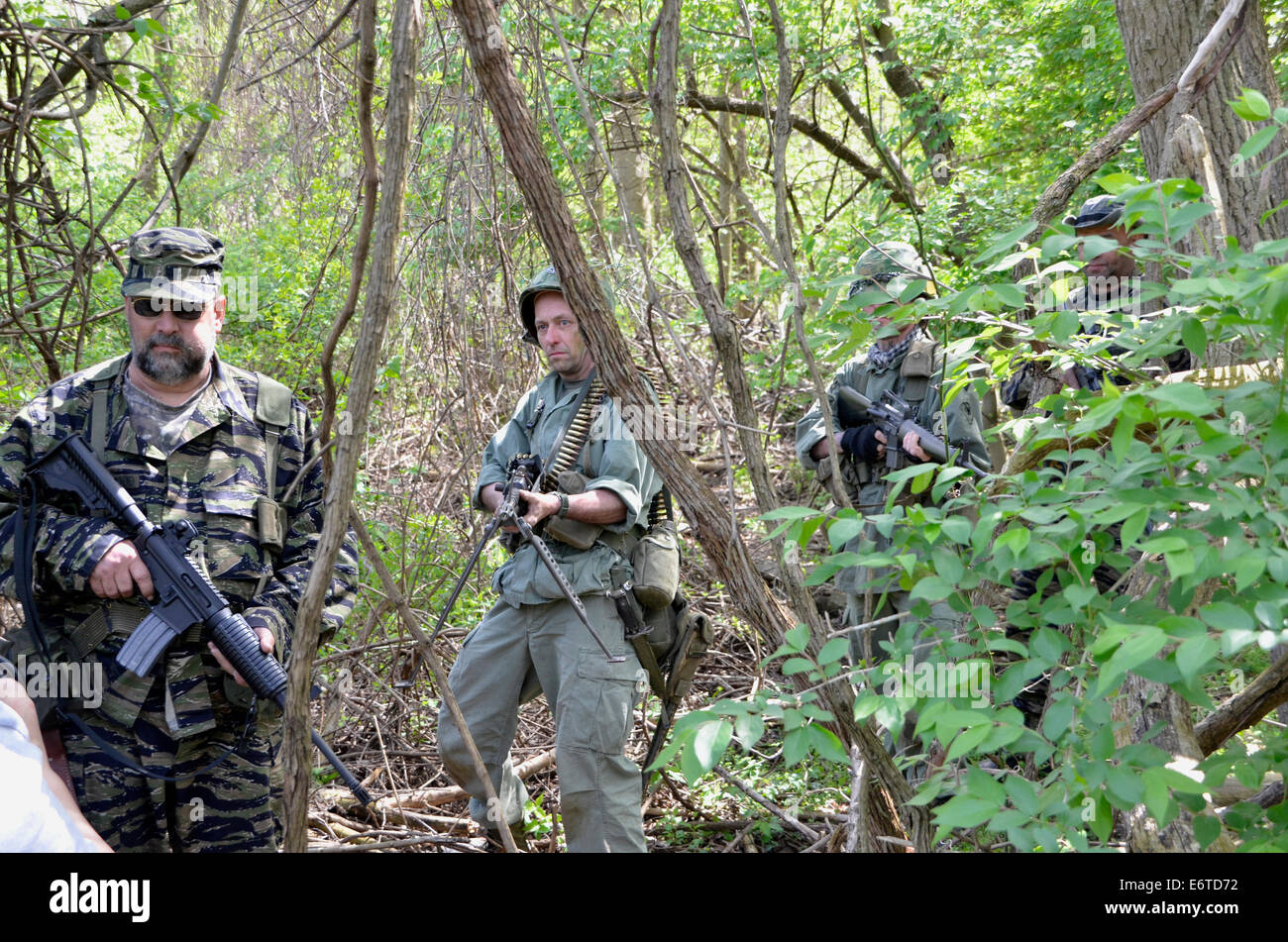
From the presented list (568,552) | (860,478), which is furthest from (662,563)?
(860,478)

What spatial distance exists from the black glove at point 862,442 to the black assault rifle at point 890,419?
44 mm

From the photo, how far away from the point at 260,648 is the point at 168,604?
0.27 meters

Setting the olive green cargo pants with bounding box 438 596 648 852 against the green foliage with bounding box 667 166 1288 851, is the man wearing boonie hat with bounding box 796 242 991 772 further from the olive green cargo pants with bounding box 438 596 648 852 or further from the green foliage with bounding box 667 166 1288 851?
the green foliage with bounding box 667 166 1288 851

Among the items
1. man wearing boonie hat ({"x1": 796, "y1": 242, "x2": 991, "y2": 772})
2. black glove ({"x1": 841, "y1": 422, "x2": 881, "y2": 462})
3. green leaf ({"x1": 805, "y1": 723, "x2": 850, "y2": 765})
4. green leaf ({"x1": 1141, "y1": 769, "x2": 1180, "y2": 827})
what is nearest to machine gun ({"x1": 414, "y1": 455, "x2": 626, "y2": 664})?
man wearing boonie hat ({"x1": 796, "y1": 242, "x2": 991, "y2": 772})

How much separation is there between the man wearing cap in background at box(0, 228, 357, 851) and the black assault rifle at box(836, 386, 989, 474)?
7.75 feet

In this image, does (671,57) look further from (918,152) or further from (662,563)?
(918,152)

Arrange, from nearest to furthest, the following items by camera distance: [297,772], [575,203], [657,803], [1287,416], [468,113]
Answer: [1287,416]
[297,772]
[468,113]
[657,803]
[575,203]

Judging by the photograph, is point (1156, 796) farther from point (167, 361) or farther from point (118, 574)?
point (167, 361)

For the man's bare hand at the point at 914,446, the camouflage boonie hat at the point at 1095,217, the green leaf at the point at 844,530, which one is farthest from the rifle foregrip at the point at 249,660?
the camouflage boonie hat at the point at 1095,217

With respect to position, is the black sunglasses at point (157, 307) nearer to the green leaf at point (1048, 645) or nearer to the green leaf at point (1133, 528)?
the green leaf at point (1048, 645)

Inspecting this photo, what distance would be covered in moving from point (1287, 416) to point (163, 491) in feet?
9.00

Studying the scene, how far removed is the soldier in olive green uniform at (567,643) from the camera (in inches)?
135

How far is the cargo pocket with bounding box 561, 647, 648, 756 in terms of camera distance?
3439 mm
